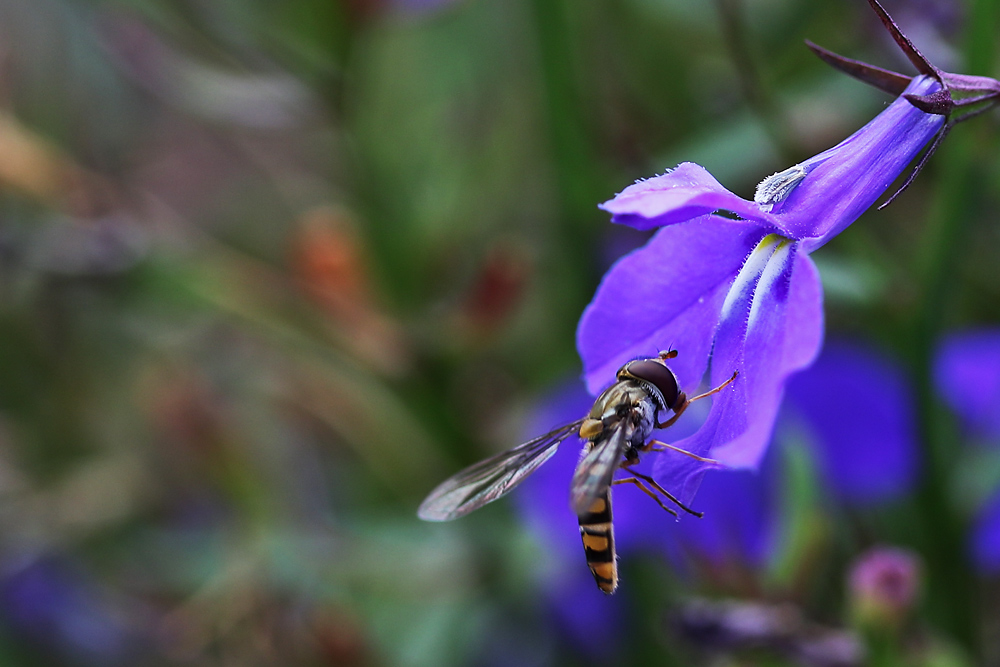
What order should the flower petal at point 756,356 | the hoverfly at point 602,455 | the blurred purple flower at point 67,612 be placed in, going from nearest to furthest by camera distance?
the flower petal at point 756,356 → the hoverfly at point 602,455 → the blurred purple flower at point 67,612

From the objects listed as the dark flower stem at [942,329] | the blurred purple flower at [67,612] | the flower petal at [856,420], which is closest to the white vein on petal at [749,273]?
the dark flower stem at [942,329]

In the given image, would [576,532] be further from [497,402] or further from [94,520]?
[94,520]

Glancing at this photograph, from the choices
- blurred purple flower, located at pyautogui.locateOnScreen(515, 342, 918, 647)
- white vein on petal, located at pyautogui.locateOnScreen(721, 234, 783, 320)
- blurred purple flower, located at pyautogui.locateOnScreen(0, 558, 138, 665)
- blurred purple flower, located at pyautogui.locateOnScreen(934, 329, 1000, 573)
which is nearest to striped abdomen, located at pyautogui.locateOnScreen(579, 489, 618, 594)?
white vein on petal, located at pyautogui.locateOnScreen(721, 234, 783, 320)

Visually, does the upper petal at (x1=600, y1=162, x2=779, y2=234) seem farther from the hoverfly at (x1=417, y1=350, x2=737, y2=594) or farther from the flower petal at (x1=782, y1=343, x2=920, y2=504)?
the flower petal at (x1=782, y1=343, x2=920, y2=504)

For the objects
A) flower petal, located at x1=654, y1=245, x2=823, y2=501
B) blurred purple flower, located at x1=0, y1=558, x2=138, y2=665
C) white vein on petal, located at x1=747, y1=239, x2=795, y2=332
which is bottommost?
flower petal, located at x1=654, y1=245, x2=823, y2=501

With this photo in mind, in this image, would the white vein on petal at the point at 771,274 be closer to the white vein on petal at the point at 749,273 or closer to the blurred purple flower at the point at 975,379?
the white vein on petal at the point at 749,273

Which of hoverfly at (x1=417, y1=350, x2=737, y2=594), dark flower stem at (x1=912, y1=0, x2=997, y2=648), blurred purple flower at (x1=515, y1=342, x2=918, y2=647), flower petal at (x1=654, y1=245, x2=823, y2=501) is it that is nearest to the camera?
flower petal at (x1=654, y1=245, x2=823, y2=501)

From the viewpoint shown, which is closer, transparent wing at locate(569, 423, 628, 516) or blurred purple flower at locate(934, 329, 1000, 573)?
transparent wing at locate(569, 423, 628, 516)

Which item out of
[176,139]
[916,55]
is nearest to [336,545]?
[916,55]
